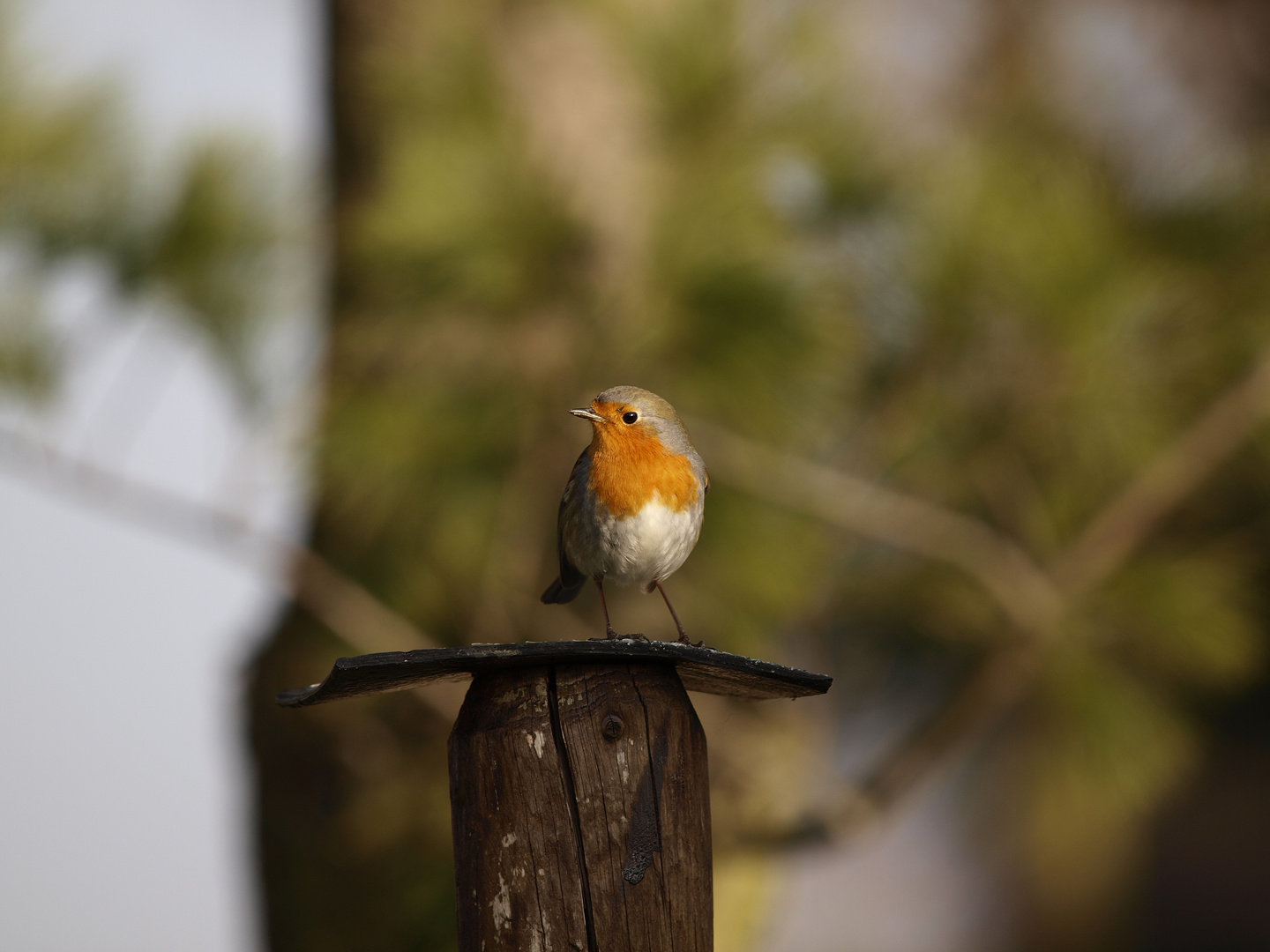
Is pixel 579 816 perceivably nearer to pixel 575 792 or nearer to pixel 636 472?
pixel 575 792

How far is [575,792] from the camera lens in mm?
1848

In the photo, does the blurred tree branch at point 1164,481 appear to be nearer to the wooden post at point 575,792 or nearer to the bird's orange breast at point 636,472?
the bird's orange breast at point 636,472

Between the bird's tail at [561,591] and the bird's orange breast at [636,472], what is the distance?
16.6 inches

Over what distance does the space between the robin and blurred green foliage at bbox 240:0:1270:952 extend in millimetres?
1024

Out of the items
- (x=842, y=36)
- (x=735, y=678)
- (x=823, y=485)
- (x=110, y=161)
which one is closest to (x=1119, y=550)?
(x=823, y=485)

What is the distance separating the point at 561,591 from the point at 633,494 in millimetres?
520

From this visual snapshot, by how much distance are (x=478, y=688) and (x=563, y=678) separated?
147 mm

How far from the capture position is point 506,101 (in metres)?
3.89

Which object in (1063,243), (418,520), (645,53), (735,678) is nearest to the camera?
(735,678)

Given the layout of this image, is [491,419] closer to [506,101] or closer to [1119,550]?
[506,101]

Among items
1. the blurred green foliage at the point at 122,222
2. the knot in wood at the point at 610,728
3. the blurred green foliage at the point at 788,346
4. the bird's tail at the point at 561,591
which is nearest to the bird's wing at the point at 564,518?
the bird's tail at the point at 561,591

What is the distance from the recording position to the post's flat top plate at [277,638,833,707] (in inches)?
69.2

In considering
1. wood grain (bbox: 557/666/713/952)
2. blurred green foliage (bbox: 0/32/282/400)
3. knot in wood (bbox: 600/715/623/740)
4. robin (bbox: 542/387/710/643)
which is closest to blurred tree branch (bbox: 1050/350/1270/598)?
robin (bbox: 542/387/710/643)

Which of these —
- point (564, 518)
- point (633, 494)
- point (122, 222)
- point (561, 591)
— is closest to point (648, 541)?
point (633, 494)
